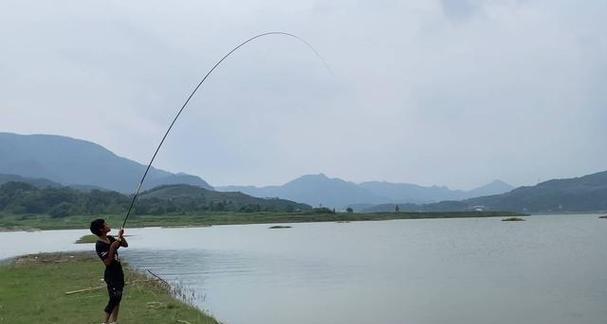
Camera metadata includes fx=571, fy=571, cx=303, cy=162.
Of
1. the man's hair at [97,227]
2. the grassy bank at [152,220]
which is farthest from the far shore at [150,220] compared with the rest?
the man's hair at [97,227]

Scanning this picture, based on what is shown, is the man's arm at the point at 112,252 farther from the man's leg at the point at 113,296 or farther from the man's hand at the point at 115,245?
the man's leg at the point at 113,296

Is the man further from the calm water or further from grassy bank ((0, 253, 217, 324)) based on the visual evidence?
the calm water

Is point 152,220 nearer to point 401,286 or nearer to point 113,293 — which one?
point 401,286

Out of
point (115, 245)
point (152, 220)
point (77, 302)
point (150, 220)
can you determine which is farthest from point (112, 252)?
point (152, 220)

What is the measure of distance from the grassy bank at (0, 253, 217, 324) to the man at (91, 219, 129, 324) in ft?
8.28

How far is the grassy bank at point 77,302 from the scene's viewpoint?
16594 mm

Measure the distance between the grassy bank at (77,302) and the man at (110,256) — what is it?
2.52 meters

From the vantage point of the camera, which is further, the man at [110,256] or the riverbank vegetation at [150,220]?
the riverbank vegetation at [150,220]

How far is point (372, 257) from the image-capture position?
5322 centimetres

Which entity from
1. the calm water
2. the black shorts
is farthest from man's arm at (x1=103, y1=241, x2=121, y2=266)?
the calm water

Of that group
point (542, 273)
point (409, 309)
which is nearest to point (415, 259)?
point (542, 273)

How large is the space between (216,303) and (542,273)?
22491mm

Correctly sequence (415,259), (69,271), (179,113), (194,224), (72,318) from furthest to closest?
1. (194,224)
2. (415,259)
3. (69,271)
4. (179,113)
5. (72,318)

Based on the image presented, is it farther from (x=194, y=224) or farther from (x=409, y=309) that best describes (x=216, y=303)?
(x=194, y=224)
